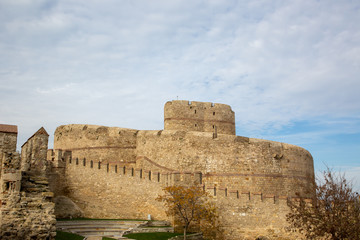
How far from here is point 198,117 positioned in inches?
1323

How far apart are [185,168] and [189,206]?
6960mm

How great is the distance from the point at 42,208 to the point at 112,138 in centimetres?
1617

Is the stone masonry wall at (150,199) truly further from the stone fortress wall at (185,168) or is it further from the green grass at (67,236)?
the green grass at (67,236)

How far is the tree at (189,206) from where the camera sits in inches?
771

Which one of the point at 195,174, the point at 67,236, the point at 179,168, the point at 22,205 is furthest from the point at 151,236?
the point at 179,168

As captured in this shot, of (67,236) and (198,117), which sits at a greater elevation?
(198,117)

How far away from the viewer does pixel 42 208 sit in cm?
1390

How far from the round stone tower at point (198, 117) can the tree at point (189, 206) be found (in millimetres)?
12667

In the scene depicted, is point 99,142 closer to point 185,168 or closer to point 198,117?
point 185,168

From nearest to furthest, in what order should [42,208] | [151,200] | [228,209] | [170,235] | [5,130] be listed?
[42,208], [5,130], [170,235], [228,209], [151,200]

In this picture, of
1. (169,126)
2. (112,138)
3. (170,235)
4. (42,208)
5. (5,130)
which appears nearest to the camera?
(42,208)

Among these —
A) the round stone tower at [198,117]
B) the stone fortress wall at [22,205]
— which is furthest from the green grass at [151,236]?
the round stone tower at [198,117]

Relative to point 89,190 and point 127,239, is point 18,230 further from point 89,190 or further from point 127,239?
point 89,190

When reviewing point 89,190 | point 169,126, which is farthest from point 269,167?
point 89,190
